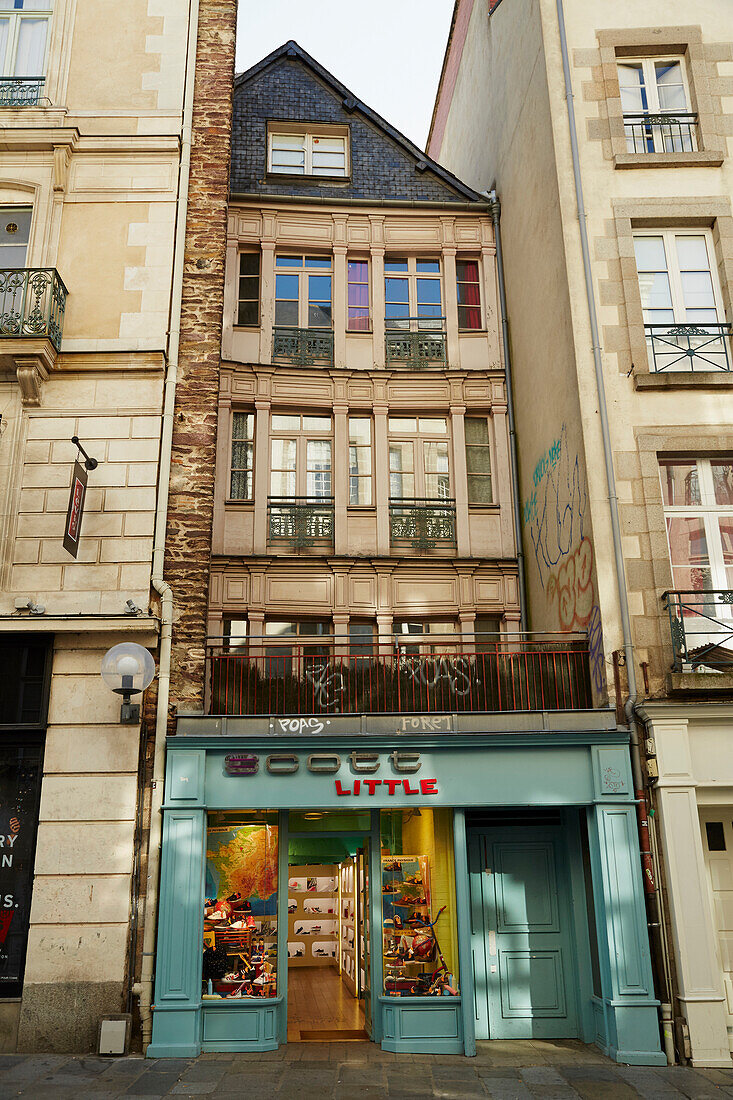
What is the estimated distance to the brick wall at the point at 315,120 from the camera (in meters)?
17.1

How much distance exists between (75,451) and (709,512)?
854 centimetres

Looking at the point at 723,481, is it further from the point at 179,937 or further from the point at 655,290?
the point at 179,937

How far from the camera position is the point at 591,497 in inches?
459

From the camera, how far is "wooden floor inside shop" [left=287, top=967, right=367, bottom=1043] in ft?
35.8

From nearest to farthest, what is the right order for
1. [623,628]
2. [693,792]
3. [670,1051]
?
[670,1051]
[693,792]
[623,628]

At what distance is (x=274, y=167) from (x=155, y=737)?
473 inches

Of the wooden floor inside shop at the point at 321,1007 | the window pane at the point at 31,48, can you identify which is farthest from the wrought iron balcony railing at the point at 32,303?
the wooden floor inside shop at the point at 321,1007

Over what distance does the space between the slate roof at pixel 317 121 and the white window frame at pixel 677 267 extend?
520 cm

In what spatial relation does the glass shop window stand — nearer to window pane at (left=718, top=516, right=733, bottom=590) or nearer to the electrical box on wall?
the electrical box on wall

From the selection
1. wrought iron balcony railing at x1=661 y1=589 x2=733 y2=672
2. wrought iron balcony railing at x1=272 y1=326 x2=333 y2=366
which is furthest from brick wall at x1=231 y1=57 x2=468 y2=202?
wrought iron balcony railing at x1=661 y1=589 x2=733 y2=672

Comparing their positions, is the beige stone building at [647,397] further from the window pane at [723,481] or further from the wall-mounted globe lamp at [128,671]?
the wall-mounted globe lamp at [128,671]

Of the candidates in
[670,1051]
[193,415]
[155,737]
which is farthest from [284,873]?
[193,415]

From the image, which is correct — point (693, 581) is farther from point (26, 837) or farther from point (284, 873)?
point (26, 837)

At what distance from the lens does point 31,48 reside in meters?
13.5
